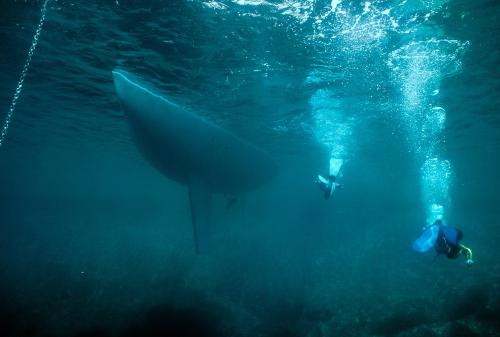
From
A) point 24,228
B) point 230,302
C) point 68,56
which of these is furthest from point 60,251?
point 68,56

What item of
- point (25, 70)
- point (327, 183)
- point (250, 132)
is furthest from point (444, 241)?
point (25, 70)

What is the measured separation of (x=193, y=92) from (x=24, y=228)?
33.6 metres

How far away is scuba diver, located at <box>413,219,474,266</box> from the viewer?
6004 mm

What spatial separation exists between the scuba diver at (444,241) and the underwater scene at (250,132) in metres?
0.03

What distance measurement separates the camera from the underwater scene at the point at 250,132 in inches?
344

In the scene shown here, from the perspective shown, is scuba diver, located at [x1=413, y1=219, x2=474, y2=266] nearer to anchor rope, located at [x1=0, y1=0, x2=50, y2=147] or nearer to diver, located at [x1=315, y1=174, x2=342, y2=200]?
diver, located at [x1=315, y1=174, x2=342, y2=200]

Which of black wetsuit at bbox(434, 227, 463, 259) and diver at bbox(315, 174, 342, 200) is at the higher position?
diver at bbox(315, 174, 342, 200)

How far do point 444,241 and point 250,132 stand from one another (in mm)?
16426

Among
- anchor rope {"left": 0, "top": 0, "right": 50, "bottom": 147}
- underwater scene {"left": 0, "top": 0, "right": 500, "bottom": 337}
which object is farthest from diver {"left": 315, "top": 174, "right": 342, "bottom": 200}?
anchor rope {"left": 0, "top": 0, "right": 50, "bottom": 147}

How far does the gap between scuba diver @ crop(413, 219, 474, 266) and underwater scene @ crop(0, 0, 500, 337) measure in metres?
0.03

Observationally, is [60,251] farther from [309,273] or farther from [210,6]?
[210,6]

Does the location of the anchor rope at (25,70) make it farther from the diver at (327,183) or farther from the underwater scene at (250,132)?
the diver at (327,183)

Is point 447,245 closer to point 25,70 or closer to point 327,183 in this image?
point 327,183

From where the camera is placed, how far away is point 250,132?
21438 mm
